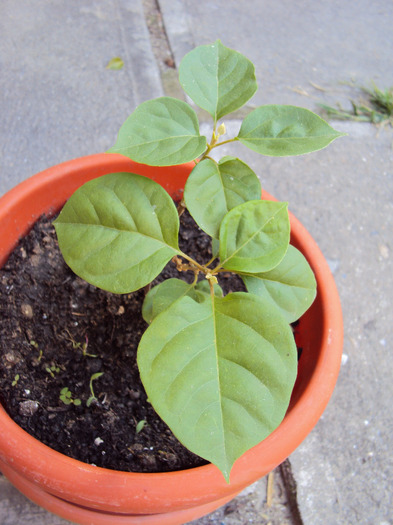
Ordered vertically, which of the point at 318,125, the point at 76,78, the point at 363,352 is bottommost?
the point at 363,352

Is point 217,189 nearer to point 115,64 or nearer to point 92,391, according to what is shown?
point 92,391

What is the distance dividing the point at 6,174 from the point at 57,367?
87 cm

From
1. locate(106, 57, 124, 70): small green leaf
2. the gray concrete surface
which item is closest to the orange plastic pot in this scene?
the gray concrete surface

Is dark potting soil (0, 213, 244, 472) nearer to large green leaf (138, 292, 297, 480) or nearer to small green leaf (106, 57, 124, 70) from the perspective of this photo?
large green leaf (138, 292, 297, 480)

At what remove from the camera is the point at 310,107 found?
1.94m

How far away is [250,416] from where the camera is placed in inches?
24.0

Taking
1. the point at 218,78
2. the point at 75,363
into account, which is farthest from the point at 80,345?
the point at 218,78

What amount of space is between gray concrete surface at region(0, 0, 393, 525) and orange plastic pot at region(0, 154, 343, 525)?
0.36 metres

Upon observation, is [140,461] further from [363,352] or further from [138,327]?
[363,352]

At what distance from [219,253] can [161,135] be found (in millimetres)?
202

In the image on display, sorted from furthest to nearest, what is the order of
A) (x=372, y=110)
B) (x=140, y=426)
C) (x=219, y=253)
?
1. (x=372, y=110)
2. (x=140, y=426)
3. (x=219, y=253)

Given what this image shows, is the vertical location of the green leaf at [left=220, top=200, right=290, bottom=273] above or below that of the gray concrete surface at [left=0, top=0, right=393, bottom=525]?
above

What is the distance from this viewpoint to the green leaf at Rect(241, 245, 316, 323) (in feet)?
2.52

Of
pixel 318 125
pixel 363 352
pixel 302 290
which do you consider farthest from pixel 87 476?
pixel 363 352
